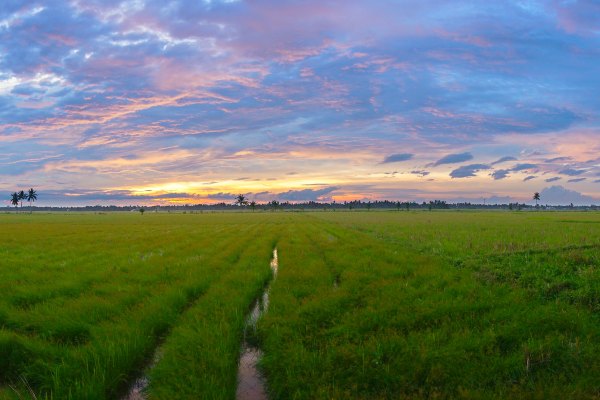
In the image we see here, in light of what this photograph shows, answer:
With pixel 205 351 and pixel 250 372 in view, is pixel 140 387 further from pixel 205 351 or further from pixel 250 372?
pixel 250 372

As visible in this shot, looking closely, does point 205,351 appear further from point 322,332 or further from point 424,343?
point 424,343

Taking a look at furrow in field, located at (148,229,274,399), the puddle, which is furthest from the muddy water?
the puddle

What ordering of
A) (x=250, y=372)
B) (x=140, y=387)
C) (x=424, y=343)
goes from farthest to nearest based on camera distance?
(x=424, y=343)
(x=250, y=372)
(x=140, y=387)

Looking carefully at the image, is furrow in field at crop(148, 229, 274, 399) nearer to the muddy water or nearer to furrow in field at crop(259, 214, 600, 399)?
the muddy water

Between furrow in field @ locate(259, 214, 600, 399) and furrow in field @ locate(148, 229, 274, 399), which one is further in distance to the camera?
furrow in field @ locate(259, 214, 600, 399)

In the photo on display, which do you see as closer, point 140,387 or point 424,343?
point 140,387

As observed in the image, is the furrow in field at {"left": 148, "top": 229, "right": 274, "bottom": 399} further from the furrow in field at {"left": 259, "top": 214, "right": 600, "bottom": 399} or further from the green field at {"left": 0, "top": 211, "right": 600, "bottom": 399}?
the furrow in field at {"left": 259, "top": 214, "right": 600, "bottom": 399}

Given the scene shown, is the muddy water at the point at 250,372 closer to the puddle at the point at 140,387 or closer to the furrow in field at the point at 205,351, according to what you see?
the furrow in field at the point at 205,351

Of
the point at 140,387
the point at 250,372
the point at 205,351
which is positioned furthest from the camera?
the point at 205,351

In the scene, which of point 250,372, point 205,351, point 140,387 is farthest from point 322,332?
point 140,387

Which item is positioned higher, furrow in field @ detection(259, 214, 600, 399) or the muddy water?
furrow in field @ detection(259, 214, 600, 399)

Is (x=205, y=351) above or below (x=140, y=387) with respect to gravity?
above

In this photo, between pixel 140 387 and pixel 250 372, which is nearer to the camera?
pixel 140 387

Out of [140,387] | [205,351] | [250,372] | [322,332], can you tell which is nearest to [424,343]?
[322,332]
